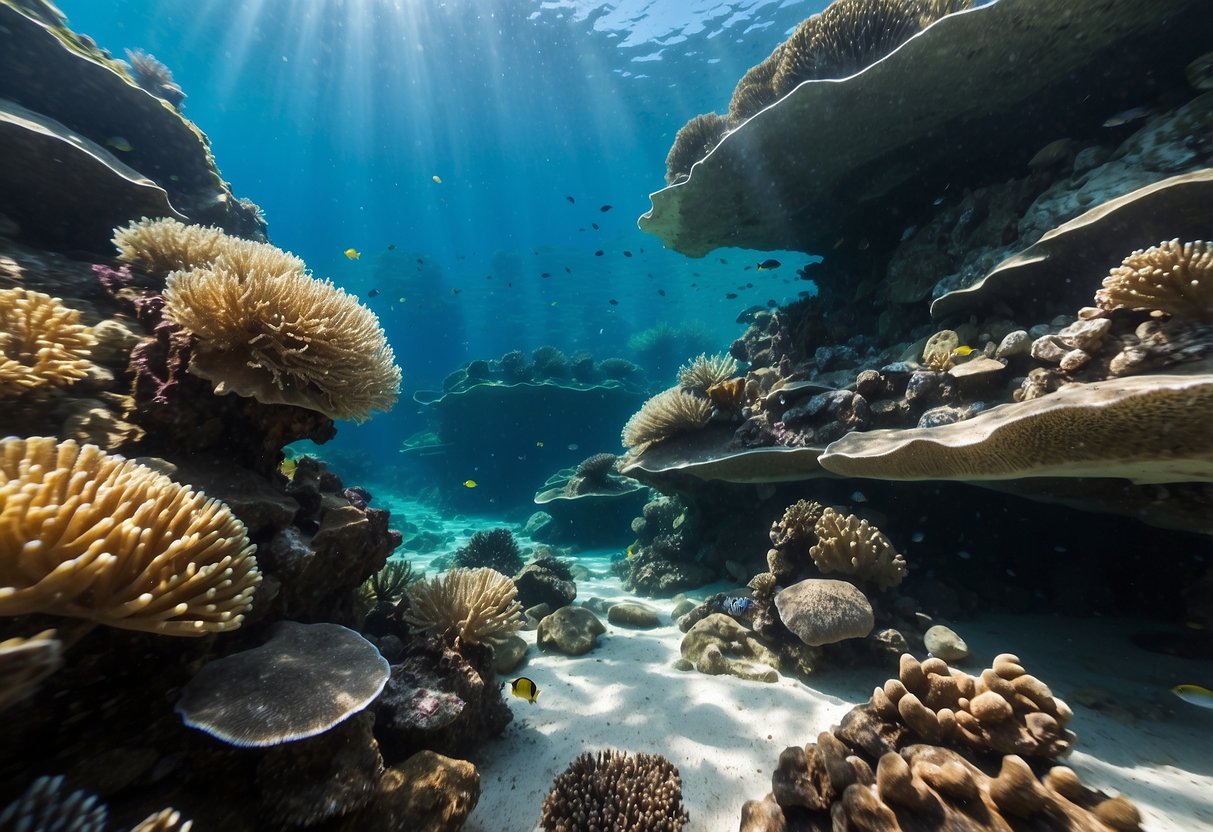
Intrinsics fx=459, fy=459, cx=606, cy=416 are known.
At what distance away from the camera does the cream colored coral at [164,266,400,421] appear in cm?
270

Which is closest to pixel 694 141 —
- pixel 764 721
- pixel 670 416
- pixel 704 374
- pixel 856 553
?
pixel 704 374

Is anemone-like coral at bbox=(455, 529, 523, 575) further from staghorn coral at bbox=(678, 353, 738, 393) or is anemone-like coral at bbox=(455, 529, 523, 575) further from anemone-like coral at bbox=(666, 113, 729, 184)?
anemone-like coral at bbox=(666, 113, 729, 184)

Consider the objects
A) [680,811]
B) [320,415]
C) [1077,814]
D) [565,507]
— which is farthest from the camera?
[565,507]

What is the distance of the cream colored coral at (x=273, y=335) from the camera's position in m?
2.70

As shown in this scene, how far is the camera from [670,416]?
621 cm

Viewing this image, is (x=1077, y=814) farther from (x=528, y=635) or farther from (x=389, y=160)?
(x=389, y=160)

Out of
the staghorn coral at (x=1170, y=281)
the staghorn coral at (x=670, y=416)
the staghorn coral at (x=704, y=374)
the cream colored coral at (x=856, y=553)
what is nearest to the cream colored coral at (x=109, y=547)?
the cream colored coral at (x=856, y=553)

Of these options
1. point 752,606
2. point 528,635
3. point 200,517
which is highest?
point 200,517

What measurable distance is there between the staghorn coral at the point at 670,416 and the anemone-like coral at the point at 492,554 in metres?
4.74

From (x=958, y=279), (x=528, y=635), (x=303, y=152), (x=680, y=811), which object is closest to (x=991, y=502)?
(x=958, y=279)

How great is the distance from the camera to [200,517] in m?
1.89

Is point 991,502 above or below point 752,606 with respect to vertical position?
above

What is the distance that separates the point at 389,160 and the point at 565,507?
110 feet

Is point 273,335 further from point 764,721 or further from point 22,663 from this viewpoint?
point 764,721
